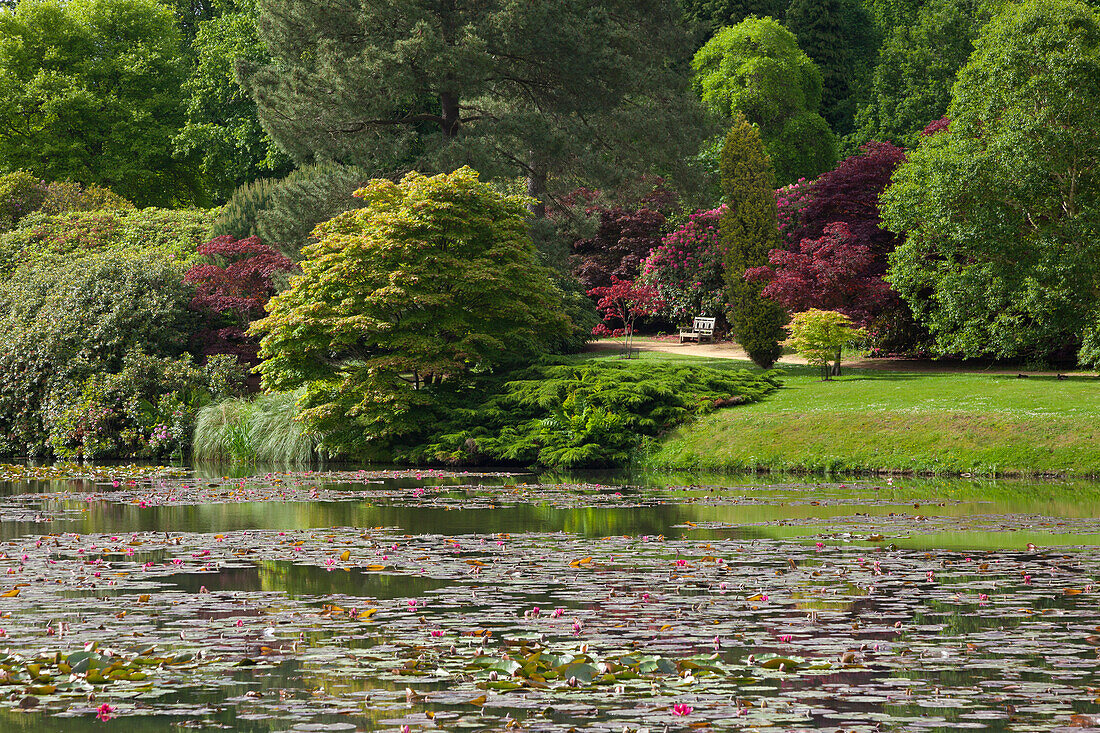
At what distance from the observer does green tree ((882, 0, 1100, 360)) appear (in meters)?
24.0

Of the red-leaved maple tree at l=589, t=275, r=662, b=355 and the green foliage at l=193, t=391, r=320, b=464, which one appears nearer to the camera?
the green foliage at l=193, t=391, r=320, b=464

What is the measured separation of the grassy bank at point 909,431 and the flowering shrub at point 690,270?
12.2 meters

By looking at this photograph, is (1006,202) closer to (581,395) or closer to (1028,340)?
(1028,340)

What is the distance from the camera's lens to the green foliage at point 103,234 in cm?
3403

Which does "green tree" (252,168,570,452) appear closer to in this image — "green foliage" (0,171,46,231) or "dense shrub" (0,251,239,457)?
"dense shrub" (0,251,239,457)

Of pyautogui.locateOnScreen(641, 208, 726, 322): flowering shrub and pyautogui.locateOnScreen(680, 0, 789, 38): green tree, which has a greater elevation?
pyautogui.locateOnScreen(680, 0, 789, 38): green tree

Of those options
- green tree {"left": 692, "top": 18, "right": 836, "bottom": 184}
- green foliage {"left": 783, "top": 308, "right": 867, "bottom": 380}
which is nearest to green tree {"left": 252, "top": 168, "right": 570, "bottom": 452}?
green foliage {"left": 783, "top": 308, "right": 867, "bottom": 380}

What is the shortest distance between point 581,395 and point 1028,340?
940 centimetres

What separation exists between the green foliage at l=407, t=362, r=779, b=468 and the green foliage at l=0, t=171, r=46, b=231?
22.1 metres

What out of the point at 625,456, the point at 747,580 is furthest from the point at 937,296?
the point at 747,580

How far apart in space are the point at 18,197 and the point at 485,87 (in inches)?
715

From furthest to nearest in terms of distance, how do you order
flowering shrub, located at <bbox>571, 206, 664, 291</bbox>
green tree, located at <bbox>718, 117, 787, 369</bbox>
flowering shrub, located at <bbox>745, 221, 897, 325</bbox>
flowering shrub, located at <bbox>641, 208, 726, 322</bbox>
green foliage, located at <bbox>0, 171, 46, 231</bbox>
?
green foliage, located at <bbox>0, 171, 46, 231</bbox> → flowering shrub, located at <bbox>571, 206, 664, 291</bbox> → flowering shrub, located at <bbox>641, 208, 726, 322</bbox> → green tree, located at <bbox>718, 117, 787, 369</bbox> → flowering shrub, located at <bbox>745, 221, 897, 325</bbox>

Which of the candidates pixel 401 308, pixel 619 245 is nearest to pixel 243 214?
pixel 619 245

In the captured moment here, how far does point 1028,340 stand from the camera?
24.3m
